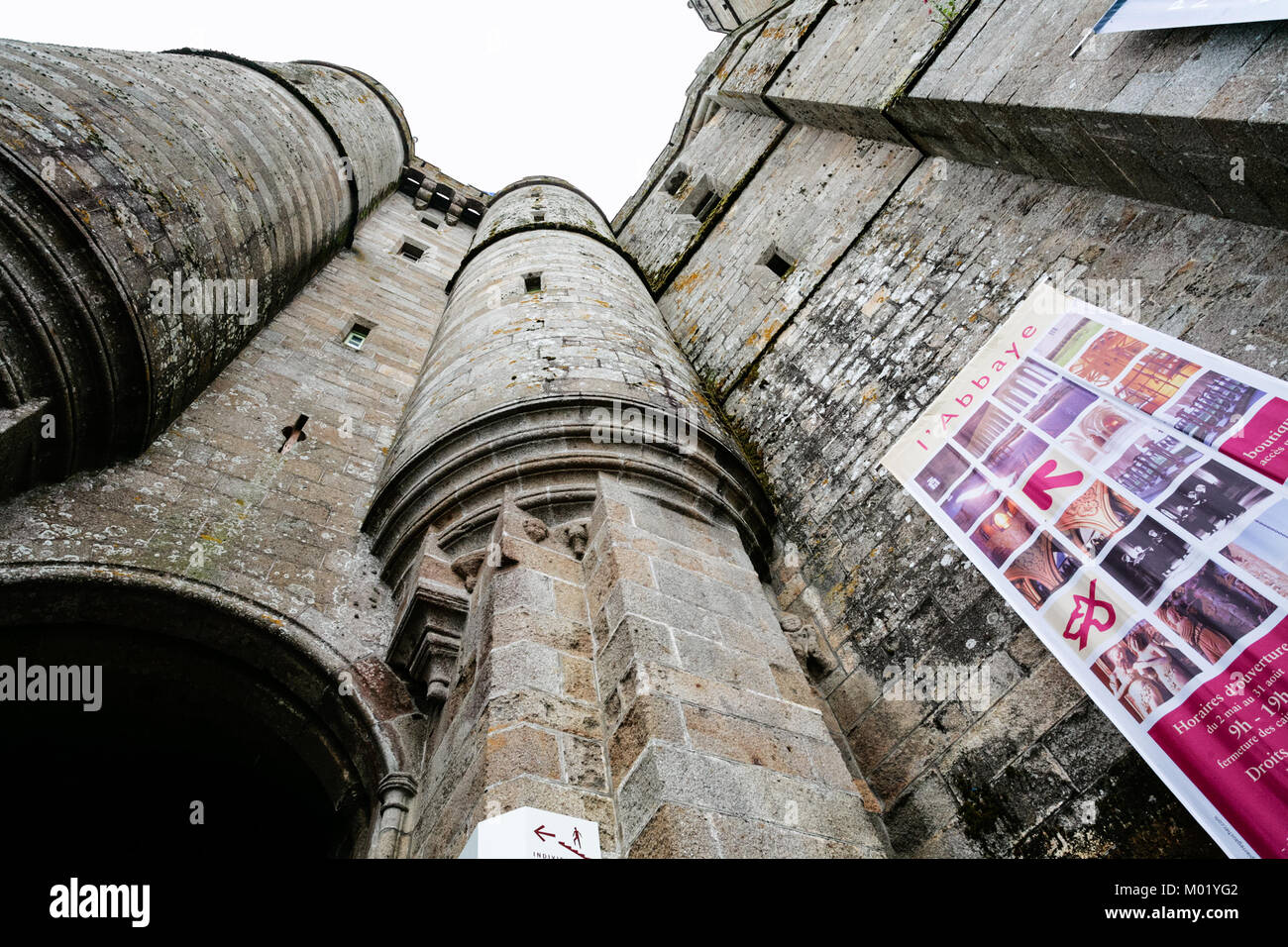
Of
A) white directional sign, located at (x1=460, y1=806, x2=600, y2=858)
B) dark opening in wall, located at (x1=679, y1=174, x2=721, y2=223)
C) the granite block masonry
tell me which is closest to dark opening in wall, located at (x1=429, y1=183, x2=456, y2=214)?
dark opening in wall, located at (x1=679, y1=174, x2=721, y2=223)

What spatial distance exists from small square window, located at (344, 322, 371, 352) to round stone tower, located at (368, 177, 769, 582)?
4.60 feet

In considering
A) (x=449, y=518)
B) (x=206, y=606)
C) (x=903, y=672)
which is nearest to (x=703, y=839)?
(x=903, y=672)

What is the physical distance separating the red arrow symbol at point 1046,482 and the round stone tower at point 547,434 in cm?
175

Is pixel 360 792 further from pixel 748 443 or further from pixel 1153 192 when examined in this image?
pixel 1153 192

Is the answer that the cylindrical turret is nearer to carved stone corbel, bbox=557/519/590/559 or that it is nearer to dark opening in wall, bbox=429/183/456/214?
carved stone corbel, bbox=557/519/590/559

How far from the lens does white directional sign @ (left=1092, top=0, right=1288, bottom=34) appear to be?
10.5 feet

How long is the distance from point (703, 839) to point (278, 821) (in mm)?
3532

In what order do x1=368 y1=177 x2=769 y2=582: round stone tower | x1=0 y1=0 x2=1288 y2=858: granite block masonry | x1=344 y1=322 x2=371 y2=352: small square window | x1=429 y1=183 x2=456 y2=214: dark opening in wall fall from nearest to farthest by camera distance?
x1=0 y1=0 x2=1288 y2=858: granite block masonry → x1=368 y1=177 x2=769 y2=582: round stone tower → x1=344 y1=322 x2=371 y2=352: small square window → x1=429 y1=183 x2=456 y2=214: dark opening in wall

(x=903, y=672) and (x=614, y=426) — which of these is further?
(x=614, y=426)

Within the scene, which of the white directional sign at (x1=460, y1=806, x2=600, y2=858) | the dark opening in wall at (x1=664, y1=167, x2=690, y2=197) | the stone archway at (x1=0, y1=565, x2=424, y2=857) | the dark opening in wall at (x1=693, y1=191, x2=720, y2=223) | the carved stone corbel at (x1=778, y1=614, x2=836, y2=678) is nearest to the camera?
the white directional sign at (x1=460, y1=806, x2=600, y2=858)

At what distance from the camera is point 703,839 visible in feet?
6.92

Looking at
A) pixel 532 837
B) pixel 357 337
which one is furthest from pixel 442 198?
pixel 532 837

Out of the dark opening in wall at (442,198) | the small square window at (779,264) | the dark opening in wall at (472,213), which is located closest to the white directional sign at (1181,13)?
the small square window at (779,264)

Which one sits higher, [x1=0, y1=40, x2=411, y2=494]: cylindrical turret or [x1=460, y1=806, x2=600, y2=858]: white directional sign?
[x1=0, y1=40, x2=411, y2=494]: cylindrical turret
